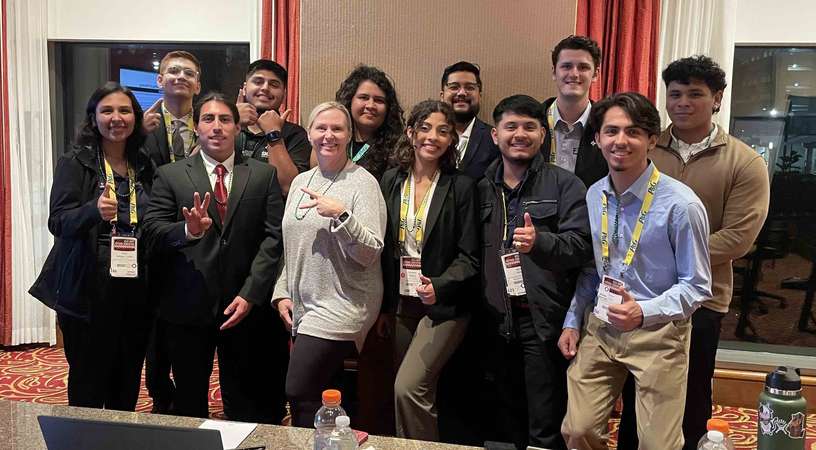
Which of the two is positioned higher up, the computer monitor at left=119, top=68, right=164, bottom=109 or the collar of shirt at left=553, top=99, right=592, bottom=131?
the computer monitor at left=119, top=68, right=164, bottom=109

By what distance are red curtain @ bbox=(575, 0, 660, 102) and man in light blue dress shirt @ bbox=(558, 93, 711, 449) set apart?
160cm

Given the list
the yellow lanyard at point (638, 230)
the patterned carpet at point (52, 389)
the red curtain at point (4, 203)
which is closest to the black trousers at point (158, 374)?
the patterned carpet at point (52, 389)

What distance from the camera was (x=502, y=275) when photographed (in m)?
2.66

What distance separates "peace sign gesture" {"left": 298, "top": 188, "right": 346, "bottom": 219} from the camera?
2471 mm

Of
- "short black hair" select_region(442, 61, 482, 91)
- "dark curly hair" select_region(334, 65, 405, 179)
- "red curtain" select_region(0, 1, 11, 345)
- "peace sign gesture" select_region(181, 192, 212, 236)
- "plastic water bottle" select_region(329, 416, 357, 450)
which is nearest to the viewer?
"plastic water bottle" select_region(329, 416, 357, 450)

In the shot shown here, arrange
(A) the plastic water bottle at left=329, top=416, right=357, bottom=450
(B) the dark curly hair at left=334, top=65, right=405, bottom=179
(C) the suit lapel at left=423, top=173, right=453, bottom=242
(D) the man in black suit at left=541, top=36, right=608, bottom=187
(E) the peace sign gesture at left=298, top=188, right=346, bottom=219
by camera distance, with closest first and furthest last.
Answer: (A) the plastic water bottle at left=329, top=416, right=357, bottom=450 → (E) the peace sign gesture at left=298, top=188, right=346, bottom=219 → (C) the suit lapel at left=423, top=173, right=453, bottom=242 → (D) the man in black suit at left=541, top=36, right=608, bottom=187 → (B) the dark curly hair at left=334, top=65, right=405, bottom=179

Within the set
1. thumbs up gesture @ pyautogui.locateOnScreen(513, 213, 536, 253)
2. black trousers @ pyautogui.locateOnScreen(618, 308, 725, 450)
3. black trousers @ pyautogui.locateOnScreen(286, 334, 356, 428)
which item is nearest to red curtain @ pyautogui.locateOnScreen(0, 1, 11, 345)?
black trousers @ pyautogui.locateOnScreen(286, 334, 356, 428)

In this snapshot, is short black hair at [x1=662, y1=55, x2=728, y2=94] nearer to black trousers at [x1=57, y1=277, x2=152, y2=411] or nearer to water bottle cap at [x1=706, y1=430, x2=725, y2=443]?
water bottle cap at [x1=706, y1=430, x2=725, y2=443]

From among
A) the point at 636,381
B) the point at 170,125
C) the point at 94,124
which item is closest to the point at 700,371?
the point at 636,381

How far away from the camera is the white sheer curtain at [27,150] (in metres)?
4.51

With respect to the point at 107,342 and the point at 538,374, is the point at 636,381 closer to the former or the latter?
the point at 538,374

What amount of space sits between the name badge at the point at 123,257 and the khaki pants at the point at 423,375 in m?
1.18

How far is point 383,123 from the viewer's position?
10.4 ft

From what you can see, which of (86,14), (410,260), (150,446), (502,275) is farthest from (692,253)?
(86,14)
